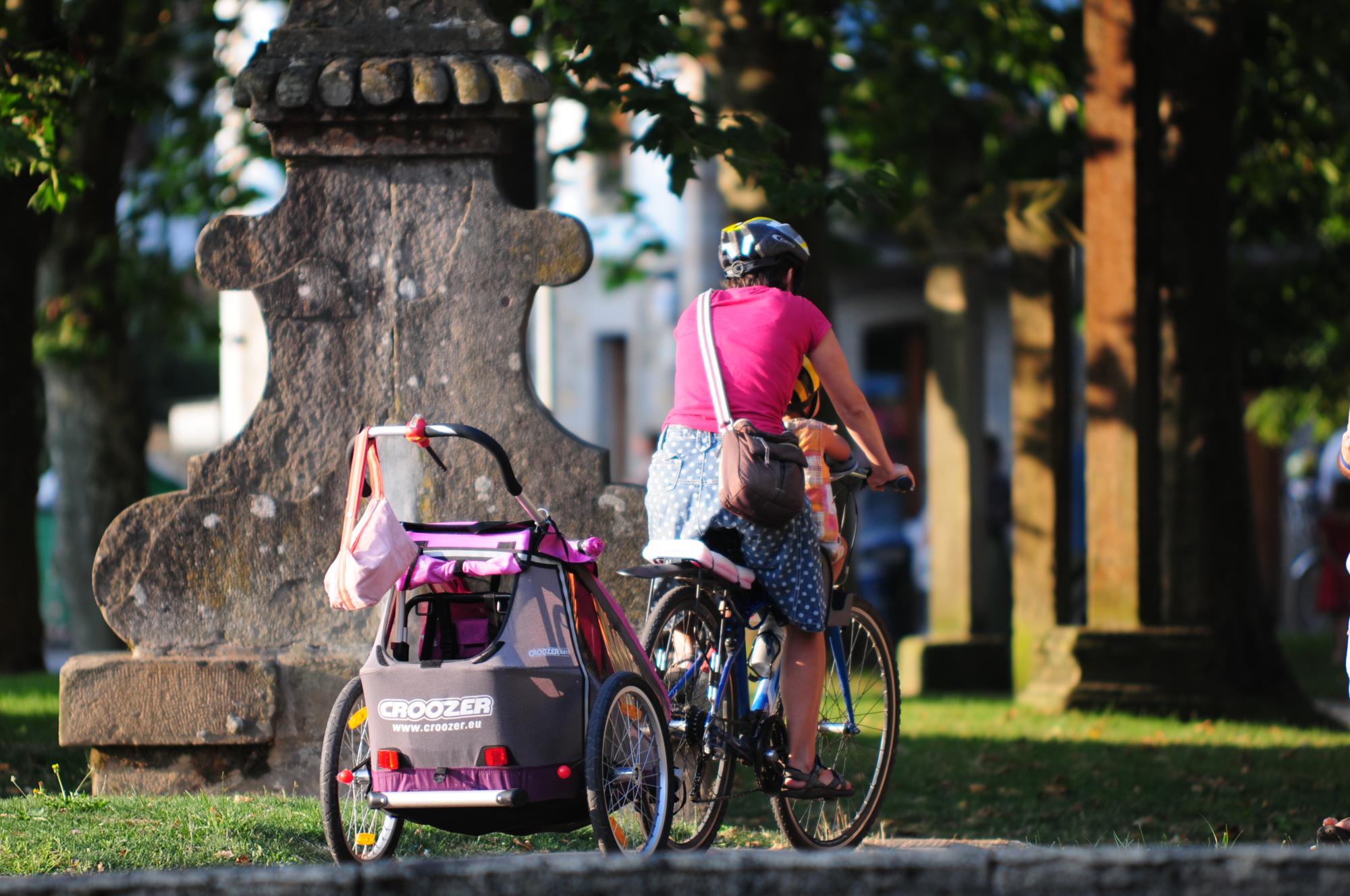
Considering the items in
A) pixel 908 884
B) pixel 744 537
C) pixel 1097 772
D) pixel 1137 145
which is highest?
pixel 1137 145

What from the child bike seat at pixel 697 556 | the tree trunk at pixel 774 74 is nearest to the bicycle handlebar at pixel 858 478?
the child bike seat at pixel 697 556

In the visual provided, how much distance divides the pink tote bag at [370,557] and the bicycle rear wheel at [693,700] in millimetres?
813

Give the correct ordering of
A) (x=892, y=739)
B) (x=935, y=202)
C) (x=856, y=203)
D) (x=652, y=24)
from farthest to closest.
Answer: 1. (x=935, y=202)
2. (x=856, y=203)
3. (x=652, y=24)
4. (x=892, y=739)

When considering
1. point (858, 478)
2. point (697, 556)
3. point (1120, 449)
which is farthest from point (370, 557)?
point (1120, 449)

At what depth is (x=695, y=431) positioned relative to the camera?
5508 mm

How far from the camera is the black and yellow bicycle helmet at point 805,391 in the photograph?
5863 mm

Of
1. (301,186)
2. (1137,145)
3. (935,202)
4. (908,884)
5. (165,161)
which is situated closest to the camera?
(908,884)

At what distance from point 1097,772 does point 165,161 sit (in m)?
10.2

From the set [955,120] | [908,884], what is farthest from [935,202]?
[908,884]

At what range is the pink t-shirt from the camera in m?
5.46

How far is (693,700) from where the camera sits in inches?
216

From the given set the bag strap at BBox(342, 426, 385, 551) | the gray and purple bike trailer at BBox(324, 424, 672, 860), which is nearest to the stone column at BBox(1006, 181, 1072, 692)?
the gray and purple bike trailer at BBox(324, 424, 672, 860)

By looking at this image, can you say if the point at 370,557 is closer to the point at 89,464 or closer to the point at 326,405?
the point at 326,405

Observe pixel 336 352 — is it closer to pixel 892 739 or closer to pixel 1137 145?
pixel 892 739
